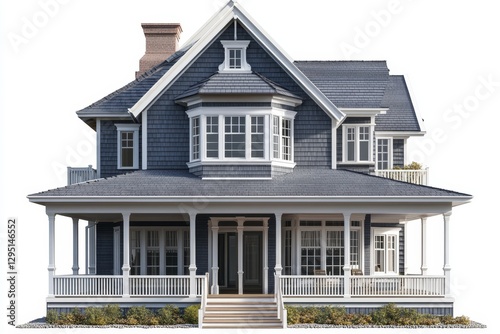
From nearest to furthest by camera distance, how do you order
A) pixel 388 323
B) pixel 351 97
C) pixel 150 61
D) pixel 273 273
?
pixel 388 323, pixel 273 273, pixel 351 97, pixel 150 61

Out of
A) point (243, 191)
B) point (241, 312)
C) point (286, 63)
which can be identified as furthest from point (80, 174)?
point (241, 312)

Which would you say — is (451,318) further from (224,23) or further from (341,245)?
(224,23)

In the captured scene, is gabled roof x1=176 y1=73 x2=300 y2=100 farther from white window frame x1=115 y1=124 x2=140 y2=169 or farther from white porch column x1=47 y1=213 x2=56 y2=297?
white porch column x1=47 y1=213 x2=56 y2=297

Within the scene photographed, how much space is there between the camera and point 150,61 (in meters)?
47.2

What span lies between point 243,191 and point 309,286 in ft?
13.3

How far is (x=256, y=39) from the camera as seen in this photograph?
41.6 metres

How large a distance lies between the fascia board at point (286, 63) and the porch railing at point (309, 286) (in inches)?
250

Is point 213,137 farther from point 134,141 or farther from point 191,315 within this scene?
point 191,315

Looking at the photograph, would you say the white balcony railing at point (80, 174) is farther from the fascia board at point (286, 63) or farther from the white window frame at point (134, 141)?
the fascia board at point (286, 63)

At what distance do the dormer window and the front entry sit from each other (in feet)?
18.4

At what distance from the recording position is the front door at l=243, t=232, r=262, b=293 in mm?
41312

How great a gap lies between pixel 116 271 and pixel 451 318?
1321 centimetres

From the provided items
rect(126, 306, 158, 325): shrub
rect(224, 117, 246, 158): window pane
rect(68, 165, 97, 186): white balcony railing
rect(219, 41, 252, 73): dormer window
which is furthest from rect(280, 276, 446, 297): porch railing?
rect(68, 165, 97, 186): white balcony railing

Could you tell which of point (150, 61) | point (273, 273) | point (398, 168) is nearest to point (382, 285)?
point (273, 273)
